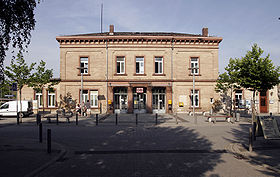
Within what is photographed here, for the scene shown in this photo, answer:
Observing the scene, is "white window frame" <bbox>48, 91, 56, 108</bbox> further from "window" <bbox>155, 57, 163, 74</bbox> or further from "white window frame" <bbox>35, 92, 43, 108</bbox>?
"window" <bbox>155, 57, 163, 74</bbox>

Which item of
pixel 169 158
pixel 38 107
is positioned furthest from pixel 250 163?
pixel 38 107

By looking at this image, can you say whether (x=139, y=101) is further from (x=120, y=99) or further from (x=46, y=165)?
(x=46, y=165)

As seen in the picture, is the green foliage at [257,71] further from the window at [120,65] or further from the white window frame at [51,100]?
the white window frame at [51,100]

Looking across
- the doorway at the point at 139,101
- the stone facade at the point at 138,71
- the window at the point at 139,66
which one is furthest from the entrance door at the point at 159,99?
the window at the point at 139,66

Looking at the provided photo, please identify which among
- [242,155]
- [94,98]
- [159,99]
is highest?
[94,98]

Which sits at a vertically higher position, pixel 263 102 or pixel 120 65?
pixel 120 65

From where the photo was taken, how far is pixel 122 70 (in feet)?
82.4

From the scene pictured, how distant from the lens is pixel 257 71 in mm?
15883

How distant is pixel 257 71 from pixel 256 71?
0.08 meters

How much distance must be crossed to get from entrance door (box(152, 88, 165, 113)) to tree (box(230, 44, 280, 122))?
10.1 m

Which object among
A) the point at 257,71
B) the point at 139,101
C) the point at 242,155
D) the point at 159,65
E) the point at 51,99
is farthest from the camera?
the point at 51,99

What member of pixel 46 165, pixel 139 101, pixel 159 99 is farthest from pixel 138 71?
pixel 46 165

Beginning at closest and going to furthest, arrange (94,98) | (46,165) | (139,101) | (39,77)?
1. (46,165)
2. (39,77)
3. (94,98)
4. (139,101)

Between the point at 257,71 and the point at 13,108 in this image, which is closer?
the point at 257,71
